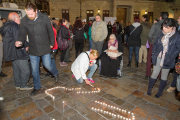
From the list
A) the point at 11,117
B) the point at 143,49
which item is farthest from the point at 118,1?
the point at 11,117

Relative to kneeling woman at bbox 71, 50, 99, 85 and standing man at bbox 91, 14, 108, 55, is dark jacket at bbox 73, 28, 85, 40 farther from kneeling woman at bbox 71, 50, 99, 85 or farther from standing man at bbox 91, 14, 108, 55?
kneeling woman at bbox 71, 50, 99, 85

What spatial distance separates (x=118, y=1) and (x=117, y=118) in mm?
18839

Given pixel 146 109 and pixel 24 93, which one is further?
pixel 24 93

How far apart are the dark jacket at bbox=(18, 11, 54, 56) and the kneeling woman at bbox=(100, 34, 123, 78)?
2.02 m

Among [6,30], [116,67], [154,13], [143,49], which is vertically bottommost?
[116,67]

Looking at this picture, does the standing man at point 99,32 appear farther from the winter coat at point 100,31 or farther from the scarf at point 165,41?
the scarf at point 165,41

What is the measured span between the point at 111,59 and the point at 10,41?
2.93 meters

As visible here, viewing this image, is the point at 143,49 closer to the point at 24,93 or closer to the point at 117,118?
the point at 117,118

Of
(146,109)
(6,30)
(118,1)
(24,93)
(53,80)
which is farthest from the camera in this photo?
(118,1)

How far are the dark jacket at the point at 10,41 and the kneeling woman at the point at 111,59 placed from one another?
2529 millimetres

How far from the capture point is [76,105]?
307cm

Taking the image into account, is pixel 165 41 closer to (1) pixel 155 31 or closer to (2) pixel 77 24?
(1) pixel 155 31

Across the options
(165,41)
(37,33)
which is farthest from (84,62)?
(165,41)

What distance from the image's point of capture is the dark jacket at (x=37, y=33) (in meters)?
3.01
